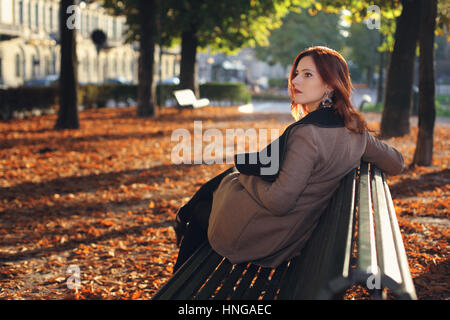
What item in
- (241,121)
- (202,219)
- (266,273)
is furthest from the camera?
(241,121)

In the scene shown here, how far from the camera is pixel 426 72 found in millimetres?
9180

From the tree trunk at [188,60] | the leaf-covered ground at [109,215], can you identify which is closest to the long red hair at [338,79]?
the leaf-covered ground at [109,215]

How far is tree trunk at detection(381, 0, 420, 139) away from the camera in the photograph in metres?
12.8

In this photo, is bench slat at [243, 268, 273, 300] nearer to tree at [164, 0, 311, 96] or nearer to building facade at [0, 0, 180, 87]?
tree at [164, 0, 311, 96]

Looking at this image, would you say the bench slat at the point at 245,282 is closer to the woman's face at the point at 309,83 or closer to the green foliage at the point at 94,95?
the woman's face at the point at 309,83

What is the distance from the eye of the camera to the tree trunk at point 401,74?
1281cm

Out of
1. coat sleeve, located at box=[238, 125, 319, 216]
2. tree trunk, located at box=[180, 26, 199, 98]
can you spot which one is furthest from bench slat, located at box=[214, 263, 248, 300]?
tree trunk, located at box=[180, 26, 199, 98]

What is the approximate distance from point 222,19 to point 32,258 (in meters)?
20.1

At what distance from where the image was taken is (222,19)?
941 inches

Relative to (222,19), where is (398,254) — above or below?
below

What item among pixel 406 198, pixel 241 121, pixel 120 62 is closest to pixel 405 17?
pixel 406 198

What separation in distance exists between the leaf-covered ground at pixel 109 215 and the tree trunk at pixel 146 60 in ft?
25.2

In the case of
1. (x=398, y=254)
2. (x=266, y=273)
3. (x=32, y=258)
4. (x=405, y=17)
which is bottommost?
(x=32, y=258)

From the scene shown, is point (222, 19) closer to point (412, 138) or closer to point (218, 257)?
point (412, 138)
